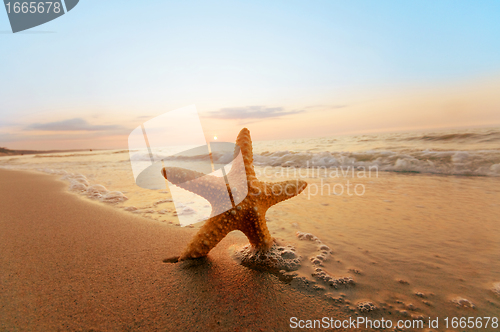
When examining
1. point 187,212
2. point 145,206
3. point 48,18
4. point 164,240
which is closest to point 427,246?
point 164,240

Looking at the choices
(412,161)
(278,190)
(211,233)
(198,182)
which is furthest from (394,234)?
(412,161)

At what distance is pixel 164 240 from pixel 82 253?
30.9 inches

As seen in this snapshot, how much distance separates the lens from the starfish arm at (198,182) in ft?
6.55

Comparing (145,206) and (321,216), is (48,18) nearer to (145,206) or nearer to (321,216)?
(145,206)

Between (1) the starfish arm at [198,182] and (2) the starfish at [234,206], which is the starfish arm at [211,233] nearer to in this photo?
(2) the starfish at [234,206]

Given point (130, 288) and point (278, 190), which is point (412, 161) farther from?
A: point (130, 288)

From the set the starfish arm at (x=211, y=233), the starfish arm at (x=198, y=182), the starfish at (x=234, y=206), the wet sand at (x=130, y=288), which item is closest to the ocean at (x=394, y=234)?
the wet sand at (x=130, y=288)

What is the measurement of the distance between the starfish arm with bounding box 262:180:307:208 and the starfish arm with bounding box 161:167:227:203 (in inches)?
16.9

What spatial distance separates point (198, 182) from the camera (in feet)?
6.89

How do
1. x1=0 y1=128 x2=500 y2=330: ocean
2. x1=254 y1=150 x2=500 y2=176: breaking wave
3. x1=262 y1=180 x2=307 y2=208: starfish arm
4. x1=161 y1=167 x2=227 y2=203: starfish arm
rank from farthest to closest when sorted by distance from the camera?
x1=254 y1=150 x2=500 y2=176: breaking wave < x1=262 y1=180 x2=307 y2=208: starfish arm < x1=161 y1=167 x2=227 y2=203: starfish arm < x1=0 y1=128 x2=500 y2=330: ocean

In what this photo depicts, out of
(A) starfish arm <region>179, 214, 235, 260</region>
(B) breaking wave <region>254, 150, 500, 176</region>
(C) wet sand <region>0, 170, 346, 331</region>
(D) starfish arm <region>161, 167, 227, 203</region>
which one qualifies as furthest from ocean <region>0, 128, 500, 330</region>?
(D) starfish arm <region>161, 167, 227, 203</region>

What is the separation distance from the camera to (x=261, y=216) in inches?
85.7

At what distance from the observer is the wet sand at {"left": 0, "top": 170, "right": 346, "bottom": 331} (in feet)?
4.87

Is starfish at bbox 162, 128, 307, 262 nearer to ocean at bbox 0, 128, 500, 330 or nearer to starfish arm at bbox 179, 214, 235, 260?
starfish arm at bbox 179, 214, 235, 260
